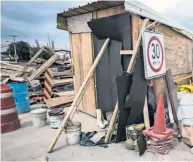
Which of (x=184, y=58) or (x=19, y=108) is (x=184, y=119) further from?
(x=19, y=108)

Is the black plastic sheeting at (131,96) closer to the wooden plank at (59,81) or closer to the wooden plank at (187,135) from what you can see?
the wooden plank at (187,135)

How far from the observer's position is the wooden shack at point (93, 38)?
4273 millimetres

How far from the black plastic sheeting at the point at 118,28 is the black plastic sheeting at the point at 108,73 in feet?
0.46

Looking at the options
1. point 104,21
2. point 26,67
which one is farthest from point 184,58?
point 26,67

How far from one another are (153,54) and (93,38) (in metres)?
1.75

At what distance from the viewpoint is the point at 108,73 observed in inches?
193

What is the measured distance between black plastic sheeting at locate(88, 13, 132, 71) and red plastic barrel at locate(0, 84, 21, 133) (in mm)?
2693

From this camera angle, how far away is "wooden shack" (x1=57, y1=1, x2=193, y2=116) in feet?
14.0

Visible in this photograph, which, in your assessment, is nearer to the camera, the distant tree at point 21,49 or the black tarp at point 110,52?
the black tarp at point 110,52

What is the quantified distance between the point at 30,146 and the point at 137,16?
3.42 m

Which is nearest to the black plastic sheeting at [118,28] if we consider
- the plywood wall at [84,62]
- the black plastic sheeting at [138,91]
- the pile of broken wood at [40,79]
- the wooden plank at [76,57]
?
the black plastic sheeting at [138,91]

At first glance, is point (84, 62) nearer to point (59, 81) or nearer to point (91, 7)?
point (91, 7)

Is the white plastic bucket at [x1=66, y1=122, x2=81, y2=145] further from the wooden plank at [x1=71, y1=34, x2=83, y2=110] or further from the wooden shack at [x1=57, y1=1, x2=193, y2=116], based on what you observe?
the wooden plank at [x1=71, y1=34, x2=83, y2=110]

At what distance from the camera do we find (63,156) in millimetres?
3471
